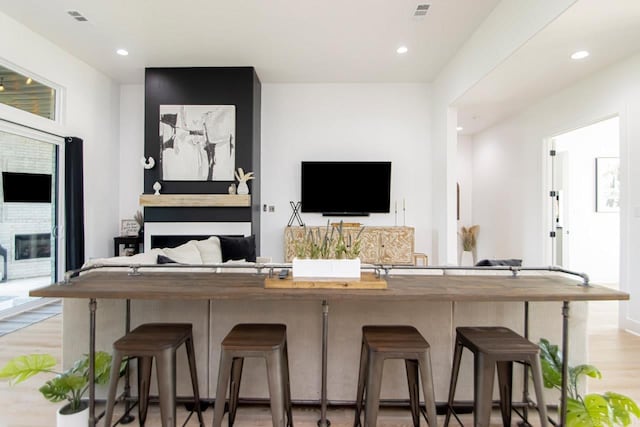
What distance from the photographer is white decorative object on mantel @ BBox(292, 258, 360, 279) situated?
1.66 meters

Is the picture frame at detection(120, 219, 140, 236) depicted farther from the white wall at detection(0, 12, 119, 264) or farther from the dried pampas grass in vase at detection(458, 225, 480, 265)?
the dried pampas grass in vase at detection(458, 225, 480, 265)

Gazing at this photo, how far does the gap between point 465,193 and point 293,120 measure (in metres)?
3.80

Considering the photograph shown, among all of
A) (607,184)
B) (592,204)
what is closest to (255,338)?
(592,204)

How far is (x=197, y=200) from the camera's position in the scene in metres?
4.80

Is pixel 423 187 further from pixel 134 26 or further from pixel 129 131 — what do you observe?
pixel 129 131

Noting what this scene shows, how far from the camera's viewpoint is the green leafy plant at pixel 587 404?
169 cm

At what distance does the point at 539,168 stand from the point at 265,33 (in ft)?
13.6

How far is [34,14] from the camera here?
3.63 metres

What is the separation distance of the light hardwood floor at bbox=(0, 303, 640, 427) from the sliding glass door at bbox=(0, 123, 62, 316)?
2.70ft

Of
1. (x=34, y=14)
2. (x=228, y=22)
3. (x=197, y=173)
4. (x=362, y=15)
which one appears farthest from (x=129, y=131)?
(x=362, y=15)

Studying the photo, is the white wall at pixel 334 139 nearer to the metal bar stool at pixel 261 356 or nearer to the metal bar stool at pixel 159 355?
the metal bar stool at pixel 159 355

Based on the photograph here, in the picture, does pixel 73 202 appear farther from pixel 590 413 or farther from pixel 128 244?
pixel 590 413

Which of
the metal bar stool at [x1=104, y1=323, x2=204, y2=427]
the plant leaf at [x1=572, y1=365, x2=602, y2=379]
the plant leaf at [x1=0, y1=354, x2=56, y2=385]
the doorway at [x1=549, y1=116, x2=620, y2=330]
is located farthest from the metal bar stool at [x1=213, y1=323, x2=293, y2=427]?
the doorway at [x1=549, y1=116, x2=620, y2=330]

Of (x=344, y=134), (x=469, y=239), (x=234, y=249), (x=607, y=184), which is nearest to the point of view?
(x=234, y=249)
